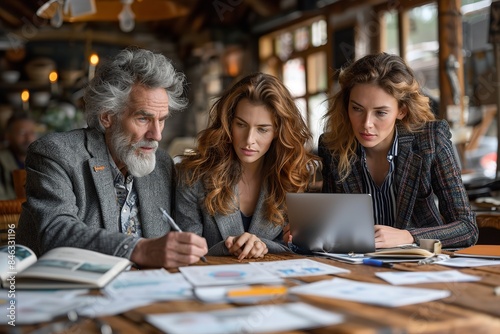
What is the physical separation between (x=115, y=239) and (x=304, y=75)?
6858 mm

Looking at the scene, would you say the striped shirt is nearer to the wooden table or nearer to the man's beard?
the man's beard

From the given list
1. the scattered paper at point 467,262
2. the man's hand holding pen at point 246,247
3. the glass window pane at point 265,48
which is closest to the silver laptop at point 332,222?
the man's hand holding pen at point 246,247

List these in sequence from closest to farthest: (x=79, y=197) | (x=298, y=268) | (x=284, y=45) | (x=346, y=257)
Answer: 1. (x=298, y=268)
2. (x=346, y=257)
3. (x=79, y=197)
4. (x=284, y=45)

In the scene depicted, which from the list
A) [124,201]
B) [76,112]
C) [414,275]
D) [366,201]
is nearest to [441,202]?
[366,201]

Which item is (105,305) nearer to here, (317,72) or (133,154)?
(133,154)

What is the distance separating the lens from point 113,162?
2648mm

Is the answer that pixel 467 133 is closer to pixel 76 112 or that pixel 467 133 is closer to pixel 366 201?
pixel 366 201

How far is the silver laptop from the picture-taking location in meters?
2.27

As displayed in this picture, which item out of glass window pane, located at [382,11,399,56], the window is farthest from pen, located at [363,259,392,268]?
the window

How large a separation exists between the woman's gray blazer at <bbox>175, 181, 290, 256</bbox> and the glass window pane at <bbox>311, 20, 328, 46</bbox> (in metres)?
5.81

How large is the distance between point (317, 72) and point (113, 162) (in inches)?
244

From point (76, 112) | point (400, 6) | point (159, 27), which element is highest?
point (159, 27)

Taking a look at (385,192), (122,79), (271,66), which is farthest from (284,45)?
(122,79)

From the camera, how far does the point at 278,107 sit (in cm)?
277
